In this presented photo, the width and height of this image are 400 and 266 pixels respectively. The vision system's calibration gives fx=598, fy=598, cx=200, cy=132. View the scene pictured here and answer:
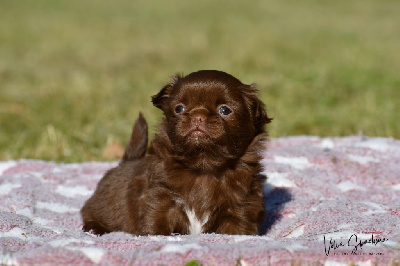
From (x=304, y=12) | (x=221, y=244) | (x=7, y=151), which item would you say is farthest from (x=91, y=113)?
(x=304, y=12)

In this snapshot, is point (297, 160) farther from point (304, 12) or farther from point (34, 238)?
Answer: point (304, 12)

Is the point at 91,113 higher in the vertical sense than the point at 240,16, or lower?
lower

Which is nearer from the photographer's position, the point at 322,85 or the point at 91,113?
the point at 91,113

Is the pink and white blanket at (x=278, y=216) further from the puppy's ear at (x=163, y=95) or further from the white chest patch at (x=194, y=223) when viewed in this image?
the puppy's ear at (x=163, y=95)

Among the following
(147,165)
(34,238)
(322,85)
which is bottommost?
(34,238)

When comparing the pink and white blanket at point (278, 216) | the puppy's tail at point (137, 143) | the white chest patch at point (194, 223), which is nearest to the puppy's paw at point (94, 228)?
the pink and white blanket at point (278, 216)
